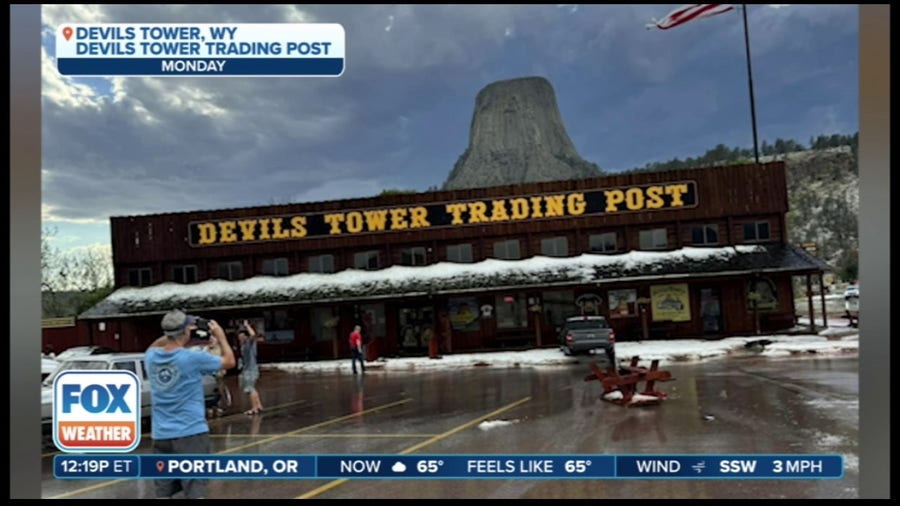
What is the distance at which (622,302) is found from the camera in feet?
66.9

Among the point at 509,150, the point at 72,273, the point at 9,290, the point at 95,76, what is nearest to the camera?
the point at 9,290

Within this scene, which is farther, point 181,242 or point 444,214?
point 444,214

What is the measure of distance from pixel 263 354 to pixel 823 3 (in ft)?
60.9

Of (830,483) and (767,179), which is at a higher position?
(767,179)

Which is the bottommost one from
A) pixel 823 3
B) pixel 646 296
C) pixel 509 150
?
pixel 646 296

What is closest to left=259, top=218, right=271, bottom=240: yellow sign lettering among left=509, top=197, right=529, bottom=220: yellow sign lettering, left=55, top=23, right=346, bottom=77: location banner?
left=509, top=197, right=529, bottom=220: yellow sign lettering

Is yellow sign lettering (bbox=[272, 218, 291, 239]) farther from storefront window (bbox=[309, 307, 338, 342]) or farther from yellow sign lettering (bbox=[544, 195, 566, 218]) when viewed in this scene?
yellow sign lettering (bbox=[544, 195, 566, 218])

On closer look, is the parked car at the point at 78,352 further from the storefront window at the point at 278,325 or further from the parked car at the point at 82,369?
the storefront window at the point at 278,325

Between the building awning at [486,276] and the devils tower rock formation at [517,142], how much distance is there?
380cm

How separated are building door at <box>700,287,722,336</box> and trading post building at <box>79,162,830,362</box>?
40 mm

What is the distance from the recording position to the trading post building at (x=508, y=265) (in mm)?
14791

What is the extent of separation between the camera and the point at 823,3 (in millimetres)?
4320
